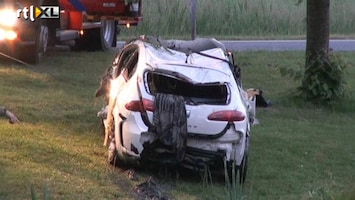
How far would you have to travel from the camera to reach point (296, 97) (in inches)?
585

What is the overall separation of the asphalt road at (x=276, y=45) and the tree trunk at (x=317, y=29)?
7509 millimetres

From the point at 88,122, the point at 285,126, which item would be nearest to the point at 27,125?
the point at 88,122

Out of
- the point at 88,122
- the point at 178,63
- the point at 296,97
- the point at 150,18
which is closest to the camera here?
the point at 178,63

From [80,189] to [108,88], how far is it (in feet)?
8.43

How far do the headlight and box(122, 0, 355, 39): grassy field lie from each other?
33.1 feet

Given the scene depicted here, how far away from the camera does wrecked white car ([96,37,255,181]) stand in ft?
29.9

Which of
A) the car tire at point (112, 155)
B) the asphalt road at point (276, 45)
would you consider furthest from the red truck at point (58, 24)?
the car tire at point (112, 155)

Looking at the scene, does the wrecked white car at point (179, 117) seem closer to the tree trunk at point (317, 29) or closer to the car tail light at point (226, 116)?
the car tail light at point (226, 116)

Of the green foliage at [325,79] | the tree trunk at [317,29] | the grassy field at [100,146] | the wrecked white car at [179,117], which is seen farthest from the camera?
the tree trunk at [317,29]

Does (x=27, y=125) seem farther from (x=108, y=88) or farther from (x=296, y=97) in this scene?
(x=296, y=97)

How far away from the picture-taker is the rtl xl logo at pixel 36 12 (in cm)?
1522

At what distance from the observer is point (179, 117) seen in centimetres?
908

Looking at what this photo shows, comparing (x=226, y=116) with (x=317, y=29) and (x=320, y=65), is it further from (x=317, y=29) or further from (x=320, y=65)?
(x=317, y=29)

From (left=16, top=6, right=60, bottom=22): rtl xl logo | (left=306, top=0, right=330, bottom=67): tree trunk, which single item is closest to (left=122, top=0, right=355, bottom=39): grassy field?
(left=16, top=6, right=60, bottom=22): rtl xl logo
